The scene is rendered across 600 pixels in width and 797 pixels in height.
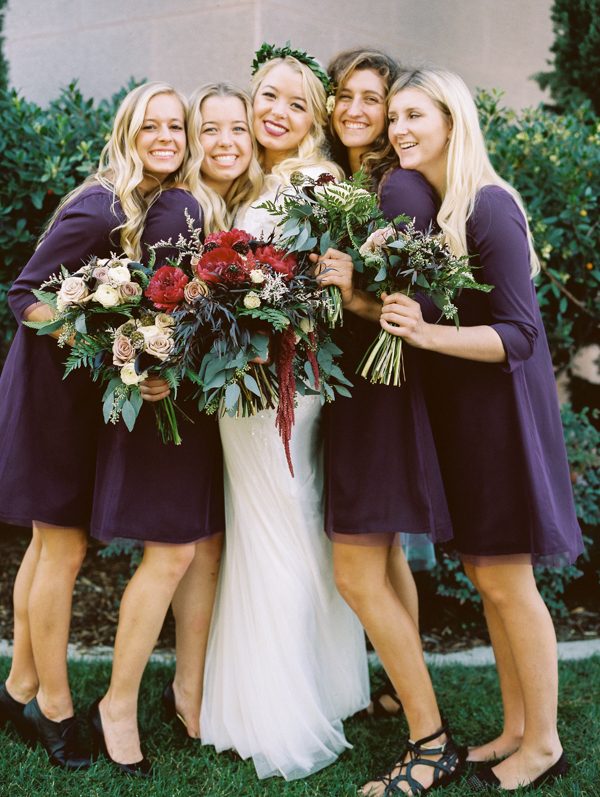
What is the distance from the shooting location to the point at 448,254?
292 cm

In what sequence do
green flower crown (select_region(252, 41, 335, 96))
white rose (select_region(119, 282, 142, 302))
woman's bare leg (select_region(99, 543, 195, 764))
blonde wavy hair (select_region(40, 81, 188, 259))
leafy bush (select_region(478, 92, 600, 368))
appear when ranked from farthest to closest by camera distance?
1. leafy bush (select_region(478, 92, 600, 368))
2. green flower crown (select_region(252, 41, 335, 96))
3. woman's bare leg (select_region(99, 543, 195, 764))
4. blonde wavy hair (select_region(40, 81, 188, 259))
5. white rose (select_region(119, 282, 142, 302))

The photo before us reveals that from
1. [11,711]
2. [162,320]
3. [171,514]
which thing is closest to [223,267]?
[162,320]

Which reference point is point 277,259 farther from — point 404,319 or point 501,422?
point 501,422

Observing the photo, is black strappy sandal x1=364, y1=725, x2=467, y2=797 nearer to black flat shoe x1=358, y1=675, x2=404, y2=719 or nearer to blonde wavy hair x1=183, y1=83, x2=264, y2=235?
black flat shoe x1=358, y1=675, x2=404, y2=719

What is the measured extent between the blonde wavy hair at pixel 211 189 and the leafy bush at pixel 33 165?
3.86 feet

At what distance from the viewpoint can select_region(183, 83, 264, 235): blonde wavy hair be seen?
3.59 m

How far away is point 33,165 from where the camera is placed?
16.1 feet

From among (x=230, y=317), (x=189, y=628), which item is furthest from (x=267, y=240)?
(x=189, y=628)

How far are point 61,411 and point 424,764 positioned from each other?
6.11ft

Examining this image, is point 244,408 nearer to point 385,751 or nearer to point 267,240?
point 267,240

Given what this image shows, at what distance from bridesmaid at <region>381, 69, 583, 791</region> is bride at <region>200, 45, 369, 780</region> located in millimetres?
549

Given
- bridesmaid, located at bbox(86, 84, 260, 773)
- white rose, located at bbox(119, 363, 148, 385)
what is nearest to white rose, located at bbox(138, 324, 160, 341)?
white rose, located at bbox(119, 363, 148, 385)

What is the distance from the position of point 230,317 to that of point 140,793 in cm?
175

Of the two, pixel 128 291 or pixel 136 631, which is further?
pixel 136 631
